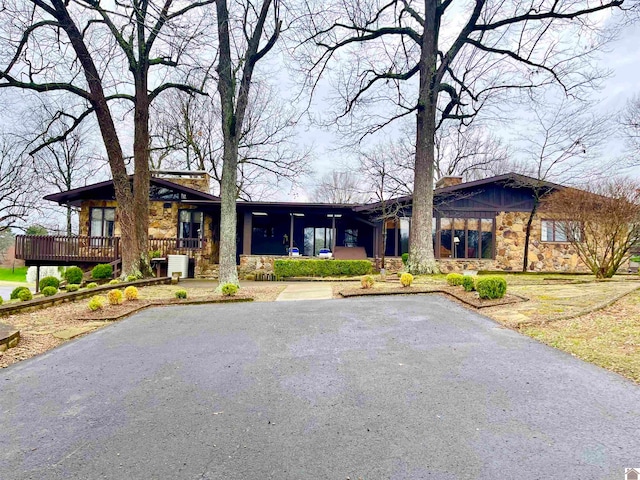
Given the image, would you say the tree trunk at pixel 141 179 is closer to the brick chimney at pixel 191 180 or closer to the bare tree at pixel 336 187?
the brick chimney at pixel 191 180

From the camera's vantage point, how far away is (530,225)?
15.9 metres

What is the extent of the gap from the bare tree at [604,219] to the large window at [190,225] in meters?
14.5

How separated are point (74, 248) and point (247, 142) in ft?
40.9

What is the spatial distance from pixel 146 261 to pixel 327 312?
339 inches

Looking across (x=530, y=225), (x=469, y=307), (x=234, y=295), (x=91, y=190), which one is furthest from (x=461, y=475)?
(x=91, y=190)

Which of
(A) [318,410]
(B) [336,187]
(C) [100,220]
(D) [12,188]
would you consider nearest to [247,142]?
(C) [100,220]

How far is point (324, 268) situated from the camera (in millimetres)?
14742

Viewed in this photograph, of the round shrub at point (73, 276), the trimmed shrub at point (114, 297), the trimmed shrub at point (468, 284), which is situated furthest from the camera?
the round shrub at point (73, 276)

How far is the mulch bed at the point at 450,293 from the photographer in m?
6.81

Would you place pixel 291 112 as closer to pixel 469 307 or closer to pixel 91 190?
pixel 91 190

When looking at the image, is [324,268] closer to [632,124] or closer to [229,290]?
[229,290]

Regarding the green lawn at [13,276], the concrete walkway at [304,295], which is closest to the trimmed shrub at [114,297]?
the concrete walkway at [304,295]

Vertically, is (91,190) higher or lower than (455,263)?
higher

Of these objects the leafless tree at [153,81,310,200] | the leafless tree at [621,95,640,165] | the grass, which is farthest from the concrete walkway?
the leafless tree at [621,95,640,165]
